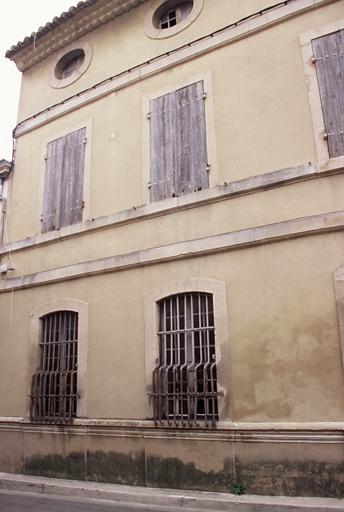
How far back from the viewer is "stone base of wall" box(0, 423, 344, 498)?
5.74m

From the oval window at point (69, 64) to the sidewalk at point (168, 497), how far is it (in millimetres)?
8102

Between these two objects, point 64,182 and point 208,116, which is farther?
point 64,182

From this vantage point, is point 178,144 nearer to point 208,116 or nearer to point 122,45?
point 208,116

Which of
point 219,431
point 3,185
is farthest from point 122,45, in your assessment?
point 219,431

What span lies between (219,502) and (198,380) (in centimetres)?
158

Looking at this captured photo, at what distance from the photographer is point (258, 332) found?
21.0ft

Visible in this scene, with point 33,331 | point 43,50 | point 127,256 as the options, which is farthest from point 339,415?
point 43,50

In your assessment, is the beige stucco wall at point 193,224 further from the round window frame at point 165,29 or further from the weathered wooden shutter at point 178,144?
the round window frame at point 165,29

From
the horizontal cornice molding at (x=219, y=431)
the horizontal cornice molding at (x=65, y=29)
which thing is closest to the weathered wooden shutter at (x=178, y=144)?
the horizontal cornice molding at (x=65, y=29)

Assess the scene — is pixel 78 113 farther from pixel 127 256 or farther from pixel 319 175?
pixel 319 175

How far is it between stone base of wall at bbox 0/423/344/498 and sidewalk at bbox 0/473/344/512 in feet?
0.43

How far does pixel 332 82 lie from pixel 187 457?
225 inches

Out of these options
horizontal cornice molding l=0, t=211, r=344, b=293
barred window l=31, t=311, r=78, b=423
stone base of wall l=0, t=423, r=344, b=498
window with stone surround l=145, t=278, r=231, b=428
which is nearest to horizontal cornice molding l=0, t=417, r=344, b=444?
stone base of wall l=0, t=423, r=344, b=498

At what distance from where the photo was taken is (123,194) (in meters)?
8.32
